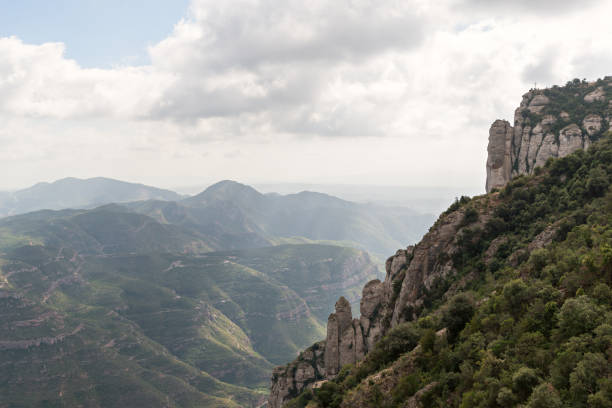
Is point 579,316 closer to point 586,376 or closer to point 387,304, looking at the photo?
point 586,376

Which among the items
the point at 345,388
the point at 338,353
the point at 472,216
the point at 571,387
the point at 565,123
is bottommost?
the point at 338,353

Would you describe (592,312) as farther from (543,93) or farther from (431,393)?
(543,93)

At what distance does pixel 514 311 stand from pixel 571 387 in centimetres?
1594

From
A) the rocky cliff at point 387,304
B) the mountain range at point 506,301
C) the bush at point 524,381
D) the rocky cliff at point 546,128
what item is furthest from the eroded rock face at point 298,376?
the bush at point 524,381

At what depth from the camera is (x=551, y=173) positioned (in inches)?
3162

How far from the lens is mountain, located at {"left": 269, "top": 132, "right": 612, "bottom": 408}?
1281 inches

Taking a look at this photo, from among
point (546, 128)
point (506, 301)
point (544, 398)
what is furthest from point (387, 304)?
point (546, 128)

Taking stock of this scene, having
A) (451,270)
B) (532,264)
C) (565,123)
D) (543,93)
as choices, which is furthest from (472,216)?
(543,93)

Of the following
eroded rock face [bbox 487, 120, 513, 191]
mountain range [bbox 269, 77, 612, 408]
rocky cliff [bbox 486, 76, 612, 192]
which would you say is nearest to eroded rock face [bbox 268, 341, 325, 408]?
mountain range [bbox 269, 77, 612, 408]

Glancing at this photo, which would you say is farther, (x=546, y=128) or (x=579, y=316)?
(x=546, y=128)

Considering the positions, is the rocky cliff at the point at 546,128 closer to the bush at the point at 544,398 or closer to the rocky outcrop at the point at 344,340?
the rocky outcrop at the point at 344,340

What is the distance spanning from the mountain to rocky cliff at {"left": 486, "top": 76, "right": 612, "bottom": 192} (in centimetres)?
2359

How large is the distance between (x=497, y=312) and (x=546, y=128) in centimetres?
7971

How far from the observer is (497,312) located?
46344 mm
